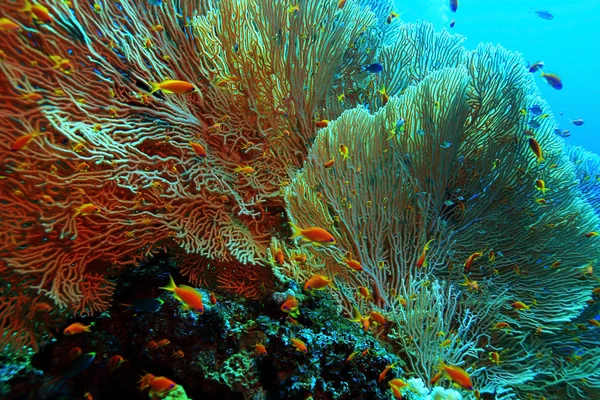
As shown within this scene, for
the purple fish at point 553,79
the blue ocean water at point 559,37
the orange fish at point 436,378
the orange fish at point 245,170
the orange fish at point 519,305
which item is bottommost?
the orange fish at point 436,378

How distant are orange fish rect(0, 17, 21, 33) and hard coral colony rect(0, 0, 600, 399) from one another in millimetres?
84

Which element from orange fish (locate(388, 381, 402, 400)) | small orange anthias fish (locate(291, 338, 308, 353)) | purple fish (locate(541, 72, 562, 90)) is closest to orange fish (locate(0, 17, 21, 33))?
small orange anthias fish (locate(291, 338, 308, 353))

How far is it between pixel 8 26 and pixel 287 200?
2778mm

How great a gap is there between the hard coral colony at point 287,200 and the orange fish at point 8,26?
84 millimetres

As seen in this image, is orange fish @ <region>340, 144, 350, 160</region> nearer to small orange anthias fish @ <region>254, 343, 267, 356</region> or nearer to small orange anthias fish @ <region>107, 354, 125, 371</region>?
small orange anthias fish @ <region>254, 343, 267, 356</region>

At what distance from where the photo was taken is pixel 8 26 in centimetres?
232

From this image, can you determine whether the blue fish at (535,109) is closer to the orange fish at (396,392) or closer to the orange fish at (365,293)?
the orange fish at (365,293)

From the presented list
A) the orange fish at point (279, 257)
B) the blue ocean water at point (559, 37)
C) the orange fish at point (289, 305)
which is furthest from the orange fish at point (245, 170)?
the blue ocean water at point (559, 37)

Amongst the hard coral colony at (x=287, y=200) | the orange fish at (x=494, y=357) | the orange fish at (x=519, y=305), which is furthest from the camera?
the orange fish at (x=519, y=305)

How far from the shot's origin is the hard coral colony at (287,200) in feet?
8.61

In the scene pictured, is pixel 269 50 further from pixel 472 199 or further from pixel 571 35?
pixel 571 35

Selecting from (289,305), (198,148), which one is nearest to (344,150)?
(198,148)

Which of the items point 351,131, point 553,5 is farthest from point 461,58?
point 553,5

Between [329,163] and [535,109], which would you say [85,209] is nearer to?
[329,163]
